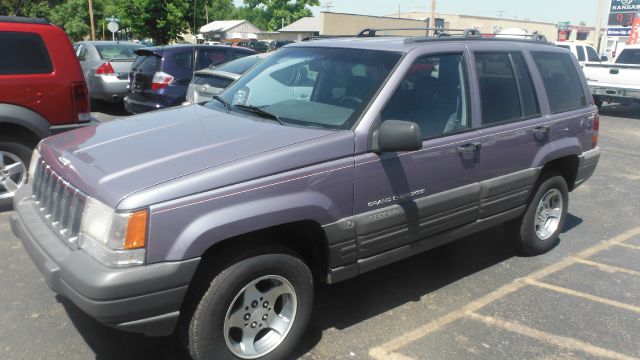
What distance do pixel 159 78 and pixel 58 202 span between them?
6.80 meters

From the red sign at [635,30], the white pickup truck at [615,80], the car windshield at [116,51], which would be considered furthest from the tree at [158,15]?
the red sign at [635,30]

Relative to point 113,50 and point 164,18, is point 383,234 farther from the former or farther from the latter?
point 164,18

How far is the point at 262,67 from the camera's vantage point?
4.36m

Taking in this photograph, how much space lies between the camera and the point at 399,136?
3.13m

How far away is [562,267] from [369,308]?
6.42 ft

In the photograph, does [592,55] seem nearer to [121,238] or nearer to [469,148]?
[469,148]

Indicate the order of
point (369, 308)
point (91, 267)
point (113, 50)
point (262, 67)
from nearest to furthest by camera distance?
point (91, 267), point (369, 308), point (262, 67), point (113, 50)

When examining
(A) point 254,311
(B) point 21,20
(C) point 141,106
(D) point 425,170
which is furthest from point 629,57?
(A) point 254,311

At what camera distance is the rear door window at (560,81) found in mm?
4691

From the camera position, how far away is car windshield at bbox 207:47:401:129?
3.46m

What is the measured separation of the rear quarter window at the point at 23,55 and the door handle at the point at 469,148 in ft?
14.1

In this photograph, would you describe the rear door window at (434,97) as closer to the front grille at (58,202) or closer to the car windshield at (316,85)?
the car windshield at (316,85)

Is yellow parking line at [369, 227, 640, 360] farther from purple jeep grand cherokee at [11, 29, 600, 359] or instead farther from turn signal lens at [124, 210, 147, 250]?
turn signal lens at [124, 210, 147, 250]

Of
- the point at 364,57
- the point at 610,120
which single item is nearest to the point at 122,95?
the point at 364,57
